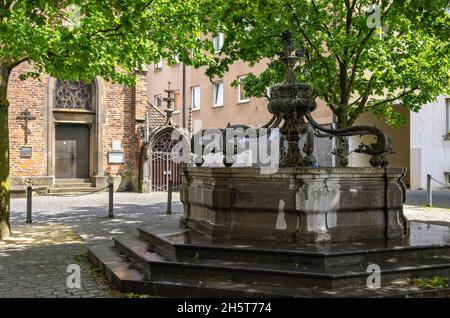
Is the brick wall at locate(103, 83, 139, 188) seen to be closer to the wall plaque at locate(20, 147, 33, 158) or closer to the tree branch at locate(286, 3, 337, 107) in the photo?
the wall plaque at locate(20, 147, 33, 158)

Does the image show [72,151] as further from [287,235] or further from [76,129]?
[287,235]

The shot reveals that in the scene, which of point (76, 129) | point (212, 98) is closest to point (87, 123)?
point (76, 129)

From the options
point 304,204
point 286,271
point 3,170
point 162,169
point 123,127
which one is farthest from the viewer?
point 162,169

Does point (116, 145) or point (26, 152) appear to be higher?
point (116, 145)

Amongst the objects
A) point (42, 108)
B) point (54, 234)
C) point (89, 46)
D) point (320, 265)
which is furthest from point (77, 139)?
point (320, 265)

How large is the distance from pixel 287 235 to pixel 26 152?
17.5 metres

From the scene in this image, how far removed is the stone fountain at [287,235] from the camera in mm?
5461

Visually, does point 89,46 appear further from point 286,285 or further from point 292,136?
point 286,285

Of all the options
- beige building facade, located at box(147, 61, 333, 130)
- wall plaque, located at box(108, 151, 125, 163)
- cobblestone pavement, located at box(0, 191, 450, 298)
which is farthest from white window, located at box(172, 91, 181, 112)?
cobblestone pavement, located at box(0, 191, 450, 298)

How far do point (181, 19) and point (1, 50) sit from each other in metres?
3.86

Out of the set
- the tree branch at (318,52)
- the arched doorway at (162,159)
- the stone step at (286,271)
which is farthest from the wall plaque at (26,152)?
the stone step at (286,271)

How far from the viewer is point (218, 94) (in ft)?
104

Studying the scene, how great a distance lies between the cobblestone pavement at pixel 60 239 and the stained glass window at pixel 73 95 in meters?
5.69

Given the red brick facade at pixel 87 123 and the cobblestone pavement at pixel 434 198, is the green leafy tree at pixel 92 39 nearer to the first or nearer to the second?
the cobblestone pavement at pixel 434 198
